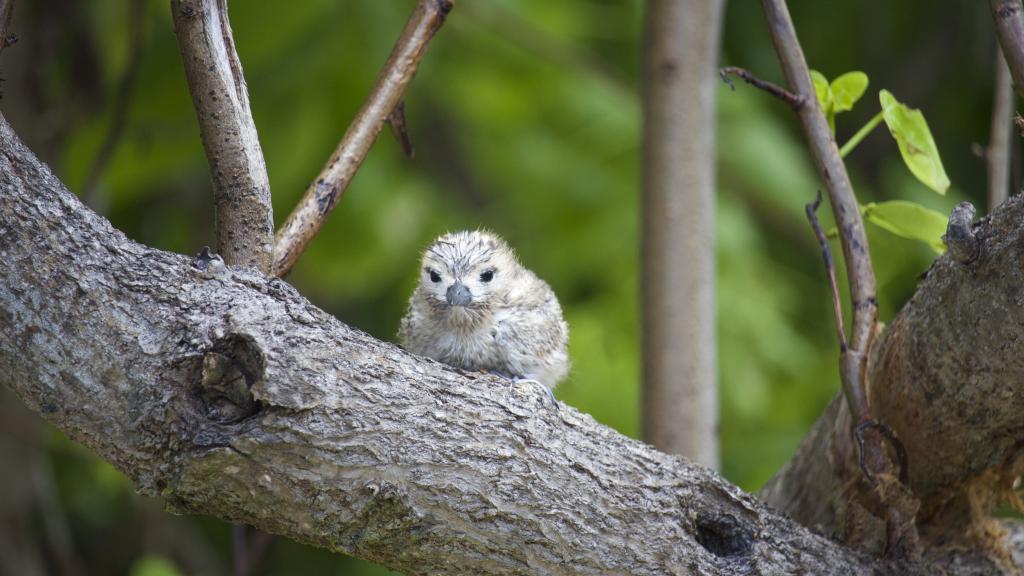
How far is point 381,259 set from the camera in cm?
555

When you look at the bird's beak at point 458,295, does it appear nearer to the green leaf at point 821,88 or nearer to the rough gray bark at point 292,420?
the rough gray bark at point 292,420

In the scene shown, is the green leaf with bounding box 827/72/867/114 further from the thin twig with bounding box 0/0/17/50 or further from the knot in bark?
the thin twig with bounding box 0/0/17/50

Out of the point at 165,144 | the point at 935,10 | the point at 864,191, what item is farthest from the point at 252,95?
the point at 935,10

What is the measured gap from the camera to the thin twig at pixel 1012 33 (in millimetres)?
2353

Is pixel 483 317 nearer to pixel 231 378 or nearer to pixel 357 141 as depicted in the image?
pixel 357 141

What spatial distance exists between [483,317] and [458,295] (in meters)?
0.11

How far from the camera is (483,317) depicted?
3.30 m

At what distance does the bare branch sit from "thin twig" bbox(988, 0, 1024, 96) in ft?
5.35

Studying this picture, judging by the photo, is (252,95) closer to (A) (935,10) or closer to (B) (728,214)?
(B) (728,214)

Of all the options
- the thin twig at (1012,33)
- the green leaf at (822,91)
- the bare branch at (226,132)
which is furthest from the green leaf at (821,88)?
the bare branch at (226,132)

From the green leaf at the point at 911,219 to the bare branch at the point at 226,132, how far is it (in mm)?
1436

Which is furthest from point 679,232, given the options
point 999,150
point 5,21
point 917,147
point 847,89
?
point 5,21

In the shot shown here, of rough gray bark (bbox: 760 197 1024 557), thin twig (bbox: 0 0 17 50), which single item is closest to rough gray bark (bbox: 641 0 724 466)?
rough gray bark (bbox: 760 197 1024 557)

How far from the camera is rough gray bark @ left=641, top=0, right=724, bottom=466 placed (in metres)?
3.65
